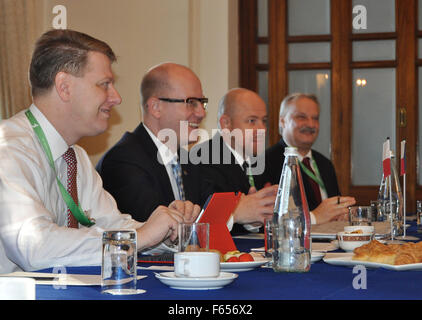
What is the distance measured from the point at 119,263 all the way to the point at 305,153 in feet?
13.1

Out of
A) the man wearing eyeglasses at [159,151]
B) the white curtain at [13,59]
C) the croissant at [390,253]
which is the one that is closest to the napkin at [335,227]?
the man wearing eyeglasses at [159,151]

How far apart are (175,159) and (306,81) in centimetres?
313

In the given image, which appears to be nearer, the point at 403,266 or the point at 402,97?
the point at 403,266

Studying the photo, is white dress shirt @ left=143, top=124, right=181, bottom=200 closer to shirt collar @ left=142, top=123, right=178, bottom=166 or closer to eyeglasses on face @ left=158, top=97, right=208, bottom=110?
shirt collar @ left=142, top=123, right=178, bottom=166

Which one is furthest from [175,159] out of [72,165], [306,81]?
[306,81]

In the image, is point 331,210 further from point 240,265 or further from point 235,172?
point 240,265

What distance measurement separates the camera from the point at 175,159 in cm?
360

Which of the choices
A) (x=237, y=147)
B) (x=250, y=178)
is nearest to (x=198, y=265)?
(x=250, y=178)

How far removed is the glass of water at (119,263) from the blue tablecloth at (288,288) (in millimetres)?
36

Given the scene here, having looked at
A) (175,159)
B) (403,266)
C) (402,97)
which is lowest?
(403,266)

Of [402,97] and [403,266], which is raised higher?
[402,97]

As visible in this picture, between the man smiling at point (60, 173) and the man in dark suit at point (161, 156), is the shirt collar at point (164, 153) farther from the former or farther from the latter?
the man smiling at point (60, 173)
